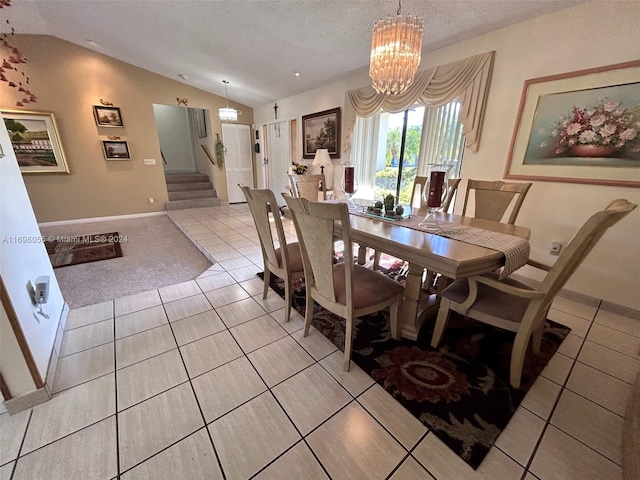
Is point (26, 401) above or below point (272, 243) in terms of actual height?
below

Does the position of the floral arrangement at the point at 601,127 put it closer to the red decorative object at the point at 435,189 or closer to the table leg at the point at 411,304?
the red decorative object at the point at 435,189

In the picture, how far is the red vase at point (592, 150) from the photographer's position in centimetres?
197

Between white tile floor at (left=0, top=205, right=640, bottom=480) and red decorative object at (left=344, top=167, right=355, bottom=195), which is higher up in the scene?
red decorative object at (left=344, top=167, right=355, bottom=195)

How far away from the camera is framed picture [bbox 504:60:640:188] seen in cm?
187

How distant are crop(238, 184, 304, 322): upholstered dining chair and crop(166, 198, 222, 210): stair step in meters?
4.90

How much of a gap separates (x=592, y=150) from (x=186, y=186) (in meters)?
7.34

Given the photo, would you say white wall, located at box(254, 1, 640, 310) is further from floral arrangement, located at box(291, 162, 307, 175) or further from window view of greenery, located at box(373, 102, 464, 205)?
floral arrangement, located at box(291, 162, 307, 175)

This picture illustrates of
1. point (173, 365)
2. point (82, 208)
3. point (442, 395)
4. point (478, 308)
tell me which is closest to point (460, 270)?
point (478, 308)

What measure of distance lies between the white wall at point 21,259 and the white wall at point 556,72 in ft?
12.1

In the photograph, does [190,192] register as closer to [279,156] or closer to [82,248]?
[279,156]

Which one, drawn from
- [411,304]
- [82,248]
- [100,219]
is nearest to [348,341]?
[411,304]

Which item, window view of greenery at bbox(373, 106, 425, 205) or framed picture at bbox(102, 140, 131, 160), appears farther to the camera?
framed picture at bbox(102, 140, 131, 160)

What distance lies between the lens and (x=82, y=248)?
12.0 ft

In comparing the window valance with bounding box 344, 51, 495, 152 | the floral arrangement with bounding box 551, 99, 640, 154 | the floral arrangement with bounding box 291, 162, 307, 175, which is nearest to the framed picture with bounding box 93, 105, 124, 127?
the floral arrangement with bounding box 291, 162, 307, 175
